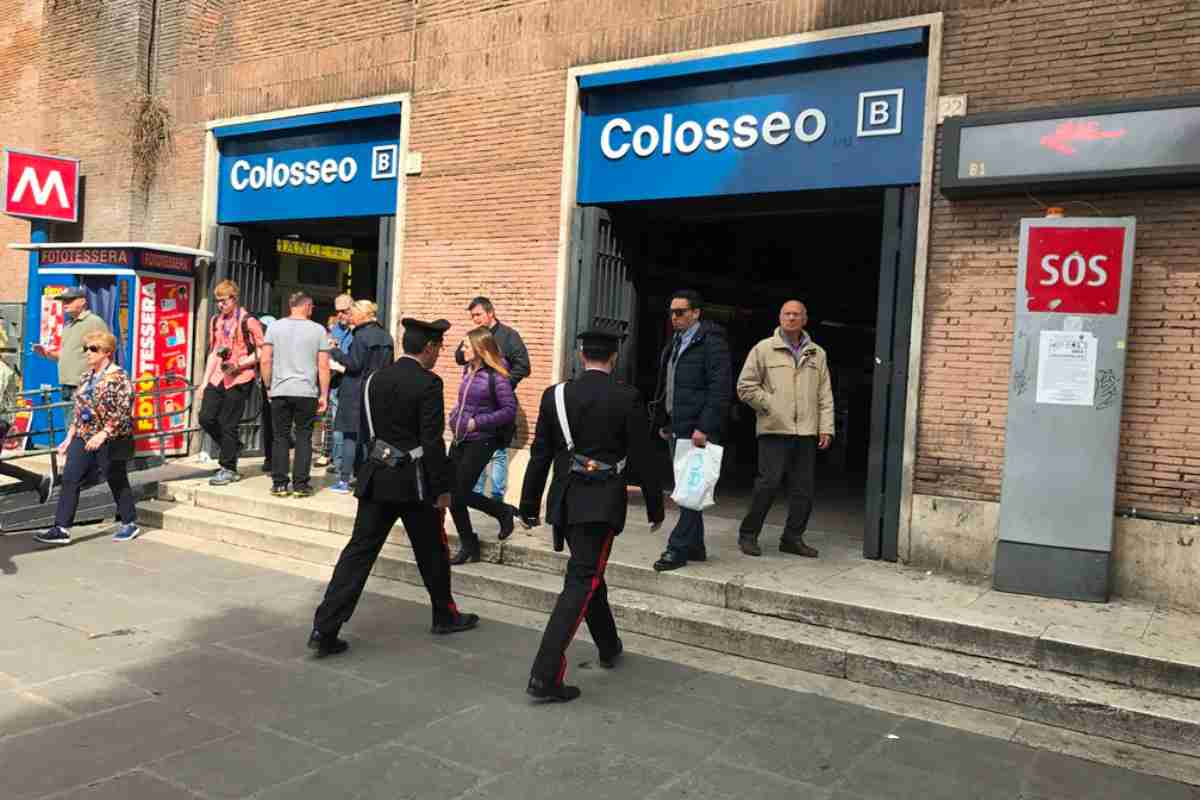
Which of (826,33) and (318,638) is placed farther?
(826,33)

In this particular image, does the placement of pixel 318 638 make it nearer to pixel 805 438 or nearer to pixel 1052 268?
pixel 805 438

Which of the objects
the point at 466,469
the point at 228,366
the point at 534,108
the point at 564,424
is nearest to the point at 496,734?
the point at 564,424

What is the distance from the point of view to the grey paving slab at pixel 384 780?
3730 millimetres

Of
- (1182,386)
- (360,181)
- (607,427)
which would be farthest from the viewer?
(360,181)

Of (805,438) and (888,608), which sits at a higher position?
(805,438)

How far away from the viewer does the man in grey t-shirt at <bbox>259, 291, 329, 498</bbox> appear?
887cm

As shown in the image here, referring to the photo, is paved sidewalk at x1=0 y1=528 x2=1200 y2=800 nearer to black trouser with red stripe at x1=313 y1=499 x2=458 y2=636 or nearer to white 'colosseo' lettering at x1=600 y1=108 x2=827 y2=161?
black trouser with red stripe at x1=313 y1=499 x2=458 y2=636

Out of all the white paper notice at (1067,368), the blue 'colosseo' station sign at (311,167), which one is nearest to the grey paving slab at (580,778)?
the white paper notice at (1067,368)

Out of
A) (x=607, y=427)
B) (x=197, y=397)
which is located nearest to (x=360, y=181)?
(x=197, y=397)

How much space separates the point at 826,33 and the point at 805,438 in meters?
3.33

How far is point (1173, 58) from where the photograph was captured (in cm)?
645

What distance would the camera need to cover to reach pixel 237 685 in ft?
16.1

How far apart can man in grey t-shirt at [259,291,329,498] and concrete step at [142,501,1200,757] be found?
6.93 ft

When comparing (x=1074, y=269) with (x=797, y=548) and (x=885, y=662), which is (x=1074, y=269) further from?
(x=885, y=662)
